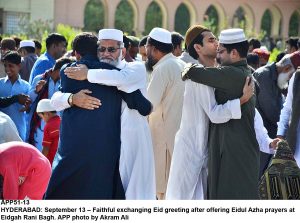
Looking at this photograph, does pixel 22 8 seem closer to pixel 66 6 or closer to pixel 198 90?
pixel 66 6

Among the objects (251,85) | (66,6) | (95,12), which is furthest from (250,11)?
(251,85)

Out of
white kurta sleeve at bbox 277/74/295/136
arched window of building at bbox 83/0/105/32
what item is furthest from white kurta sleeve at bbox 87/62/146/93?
arched window of building at bbox 83/0/105/32

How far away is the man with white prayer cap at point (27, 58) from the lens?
9.47 meters

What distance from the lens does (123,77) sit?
15.4ft

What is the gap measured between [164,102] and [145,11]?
90.2ft

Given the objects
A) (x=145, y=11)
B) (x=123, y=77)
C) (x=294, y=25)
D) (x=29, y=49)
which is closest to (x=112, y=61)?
(x=123, y=77)

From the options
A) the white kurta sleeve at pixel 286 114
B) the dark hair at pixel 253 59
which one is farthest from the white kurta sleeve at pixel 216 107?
the dark hair at pixel 253 59

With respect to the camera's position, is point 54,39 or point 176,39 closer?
point 176,39

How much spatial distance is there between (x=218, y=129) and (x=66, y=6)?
27.2 m

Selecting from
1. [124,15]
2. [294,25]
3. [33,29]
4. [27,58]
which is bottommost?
[33,29]

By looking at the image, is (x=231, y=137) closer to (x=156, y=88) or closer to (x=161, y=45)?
(x=156, y=88)

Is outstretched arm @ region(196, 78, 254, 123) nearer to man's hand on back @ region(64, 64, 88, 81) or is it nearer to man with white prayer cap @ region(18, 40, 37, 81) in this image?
man's hand on back @ region(64, 64, 88, 81)

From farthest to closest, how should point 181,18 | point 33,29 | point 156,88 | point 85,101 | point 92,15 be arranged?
point 92,15, point 181,18, point 33,29, point 156,88, point 85,101

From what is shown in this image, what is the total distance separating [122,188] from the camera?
4828 millimetres
